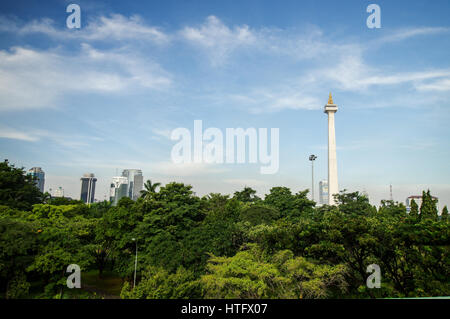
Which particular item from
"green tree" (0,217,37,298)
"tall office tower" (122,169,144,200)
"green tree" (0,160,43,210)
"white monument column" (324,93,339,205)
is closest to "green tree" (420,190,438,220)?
"white monument column" (324,93,339,205)

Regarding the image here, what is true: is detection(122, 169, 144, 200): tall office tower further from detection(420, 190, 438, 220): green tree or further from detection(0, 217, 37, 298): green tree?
detection(0, 217, 37, 298): green tree

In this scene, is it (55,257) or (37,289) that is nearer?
(55,257)

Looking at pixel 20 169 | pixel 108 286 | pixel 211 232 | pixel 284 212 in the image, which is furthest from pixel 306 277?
pixel 20 169

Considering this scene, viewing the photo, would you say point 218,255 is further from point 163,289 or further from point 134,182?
point 134,182

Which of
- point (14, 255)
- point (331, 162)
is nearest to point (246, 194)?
point (331, 162)
